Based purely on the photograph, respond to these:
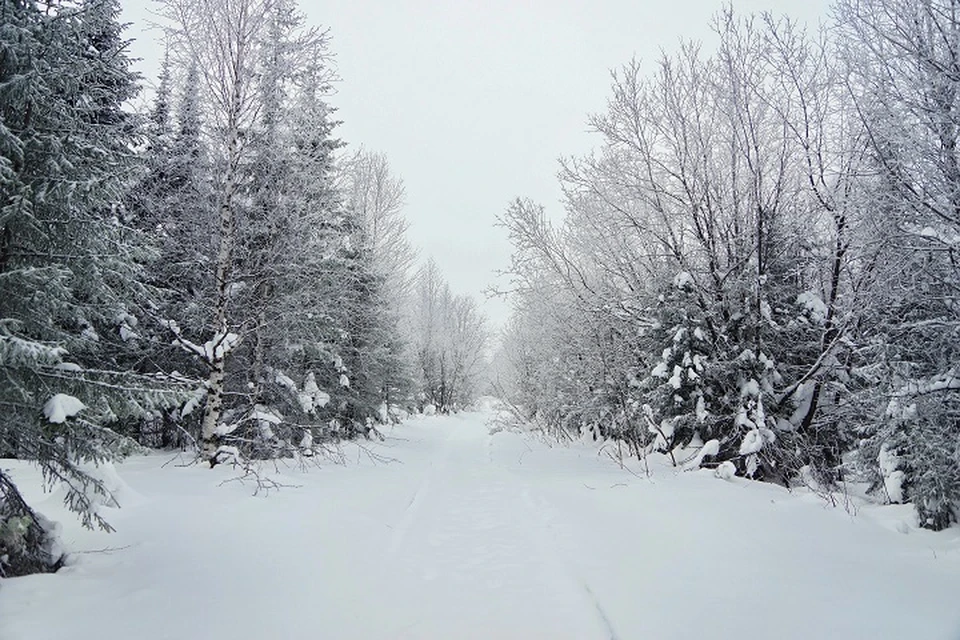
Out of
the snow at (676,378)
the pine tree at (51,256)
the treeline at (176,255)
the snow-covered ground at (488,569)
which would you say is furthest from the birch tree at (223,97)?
the snow at (676,378)

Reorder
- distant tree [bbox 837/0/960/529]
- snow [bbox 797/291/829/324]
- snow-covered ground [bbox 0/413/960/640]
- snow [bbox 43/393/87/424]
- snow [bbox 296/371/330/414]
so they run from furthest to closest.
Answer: snow [bbox 296/371/330/414]
snow [bbox 797/291/829/324]
distant tree [bbox 837/0/960/529]
snow [bbox 43/393/87/424]
snow-covered ground [bbox 0/413/960/640]

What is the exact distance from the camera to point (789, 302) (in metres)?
11.0

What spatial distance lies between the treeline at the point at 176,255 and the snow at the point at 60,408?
0.01 m

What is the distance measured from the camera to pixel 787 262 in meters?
10.4

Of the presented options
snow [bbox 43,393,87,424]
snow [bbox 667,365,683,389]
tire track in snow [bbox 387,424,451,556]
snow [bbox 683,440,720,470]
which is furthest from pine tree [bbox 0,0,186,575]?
snow [bbox 667,365,683,389]

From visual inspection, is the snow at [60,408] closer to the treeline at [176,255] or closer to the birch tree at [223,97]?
the treeline at [176,255]

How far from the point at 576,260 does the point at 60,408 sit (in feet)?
38.7

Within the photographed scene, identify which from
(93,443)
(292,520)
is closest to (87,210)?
(93,443)

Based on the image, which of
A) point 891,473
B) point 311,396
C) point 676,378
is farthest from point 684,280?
point 311,396

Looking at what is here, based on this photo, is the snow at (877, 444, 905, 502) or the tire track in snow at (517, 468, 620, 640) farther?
the snow at (877, 444, 905, 502)

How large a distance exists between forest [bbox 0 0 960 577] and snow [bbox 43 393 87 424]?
19mm

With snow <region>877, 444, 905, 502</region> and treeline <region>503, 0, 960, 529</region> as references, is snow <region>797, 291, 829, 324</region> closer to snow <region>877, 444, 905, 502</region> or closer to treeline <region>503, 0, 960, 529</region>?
treeline <region>503, 0, 960, 529</region>

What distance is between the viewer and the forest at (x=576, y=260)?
14.4 feet

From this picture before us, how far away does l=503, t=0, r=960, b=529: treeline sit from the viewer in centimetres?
619
